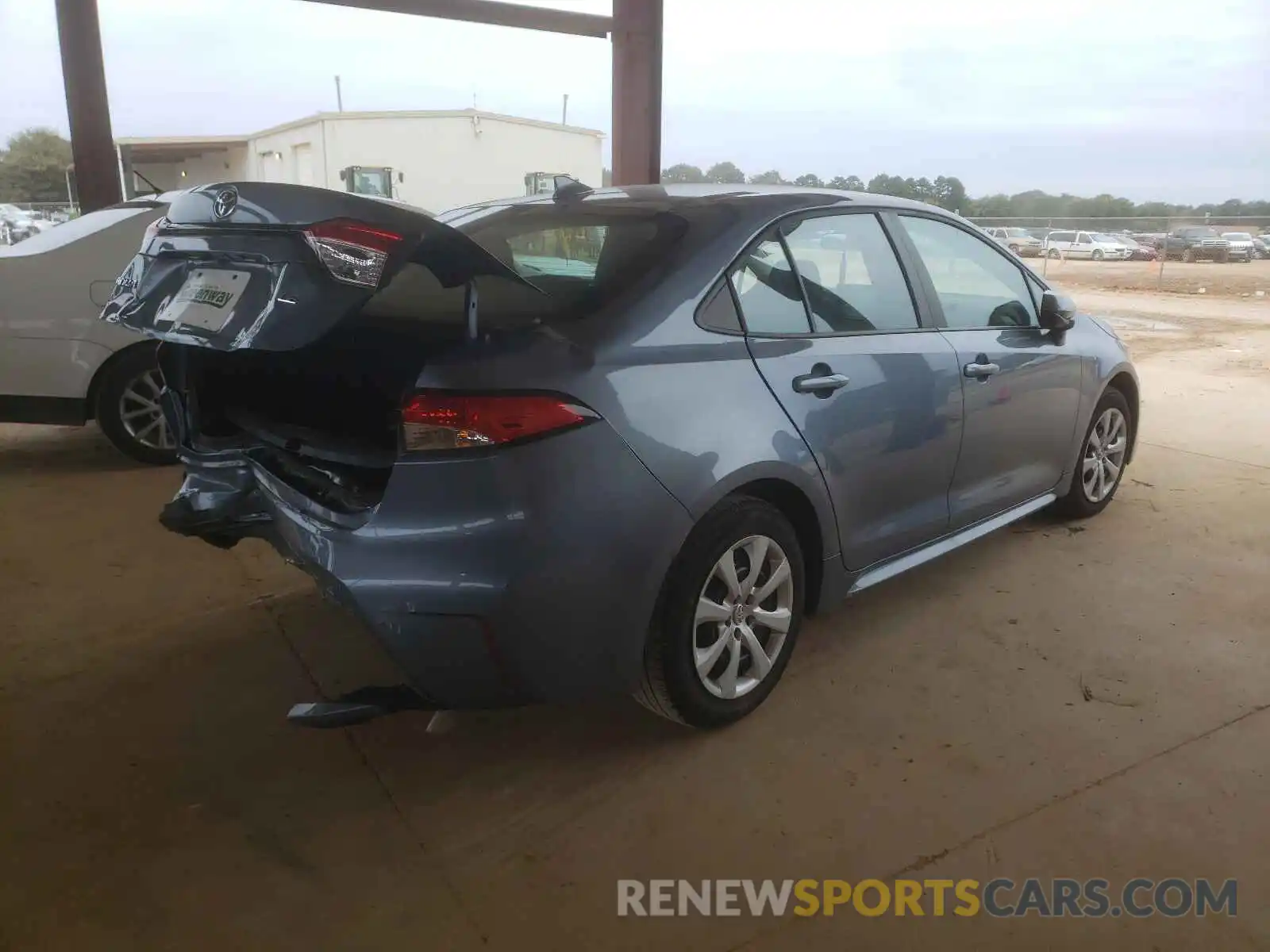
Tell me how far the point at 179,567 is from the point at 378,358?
1982 millimetres

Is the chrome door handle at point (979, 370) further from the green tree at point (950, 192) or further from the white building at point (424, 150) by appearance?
the white building at point (424, 150)

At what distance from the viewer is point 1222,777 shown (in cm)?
236

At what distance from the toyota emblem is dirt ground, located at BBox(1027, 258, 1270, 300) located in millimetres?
17053

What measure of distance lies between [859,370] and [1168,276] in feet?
59.9

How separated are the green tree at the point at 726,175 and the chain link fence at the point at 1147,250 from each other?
1329 centimetres

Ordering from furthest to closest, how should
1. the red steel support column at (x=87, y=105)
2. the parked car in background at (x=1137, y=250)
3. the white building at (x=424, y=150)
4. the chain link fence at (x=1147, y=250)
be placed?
1. the parked car in background at (x=1137, y=250)
2. the chain link fence at (x=1147, y=250)
3. the white building at (x=424, y=150)
4. the red steel support column at (x=87, y=105)

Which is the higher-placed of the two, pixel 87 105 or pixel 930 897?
pixel 87 105

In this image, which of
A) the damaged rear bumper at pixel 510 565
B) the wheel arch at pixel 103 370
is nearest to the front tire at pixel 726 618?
the damaged rear bumper at pixel 510 565

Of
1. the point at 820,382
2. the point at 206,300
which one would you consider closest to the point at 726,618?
the point at 820,382

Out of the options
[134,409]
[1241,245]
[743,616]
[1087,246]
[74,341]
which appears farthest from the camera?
[1087,246]

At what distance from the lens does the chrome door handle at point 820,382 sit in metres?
2.49

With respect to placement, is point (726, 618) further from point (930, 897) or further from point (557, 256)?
point (557, 256)

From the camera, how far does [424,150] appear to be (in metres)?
16.5

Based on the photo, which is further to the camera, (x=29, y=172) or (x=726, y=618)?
(x=29, y=172)
